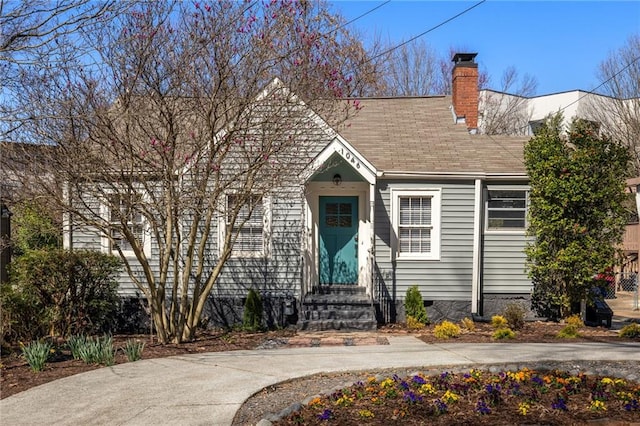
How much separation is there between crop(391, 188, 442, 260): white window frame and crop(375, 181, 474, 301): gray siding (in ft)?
0.22

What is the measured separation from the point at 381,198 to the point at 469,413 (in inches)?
289

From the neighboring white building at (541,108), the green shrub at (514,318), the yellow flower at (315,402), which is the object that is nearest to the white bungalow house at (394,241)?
the green shrub at (514,318)

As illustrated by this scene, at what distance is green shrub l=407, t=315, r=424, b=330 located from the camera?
11492mm

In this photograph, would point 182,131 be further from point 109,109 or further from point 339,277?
point 339,277

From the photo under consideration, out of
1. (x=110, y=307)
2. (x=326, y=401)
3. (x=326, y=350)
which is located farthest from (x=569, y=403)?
(x=110, y=307)

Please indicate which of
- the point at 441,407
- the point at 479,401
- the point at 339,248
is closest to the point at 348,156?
the point at 339,248

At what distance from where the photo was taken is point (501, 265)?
12.6 meters

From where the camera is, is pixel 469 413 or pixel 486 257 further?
pixel 486 257

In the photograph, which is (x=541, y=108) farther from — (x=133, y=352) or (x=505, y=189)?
(x=133, y=352)

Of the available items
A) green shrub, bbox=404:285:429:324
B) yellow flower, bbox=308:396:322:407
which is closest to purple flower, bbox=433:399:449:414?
yellow flower, bbox=308:396:322:407

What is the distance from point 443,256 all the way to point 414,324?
5.56 ft

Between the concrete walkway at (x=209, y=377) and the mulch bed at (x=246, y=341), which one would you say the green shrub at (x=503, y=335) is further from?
the concrete walkway at (x=209, y=377)

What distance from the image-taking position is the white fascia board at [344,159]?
440 inches

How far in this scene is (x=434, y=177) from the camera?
12234 mm
